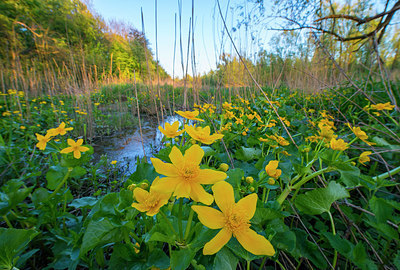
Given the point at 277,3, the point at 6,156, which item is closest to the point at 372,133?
the point at 6,156

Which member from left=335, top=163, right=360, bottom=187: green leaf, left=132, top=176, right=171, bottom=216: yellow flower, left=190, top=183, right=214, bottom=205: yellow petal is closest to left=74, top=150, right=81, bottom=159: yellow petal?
left=132, top=176, right=171, bottom=216: yellow flower

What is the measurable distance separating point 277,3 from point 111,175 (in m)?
4.61

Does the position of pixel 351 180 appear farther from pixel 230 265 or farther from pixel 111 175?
pixel 111 175

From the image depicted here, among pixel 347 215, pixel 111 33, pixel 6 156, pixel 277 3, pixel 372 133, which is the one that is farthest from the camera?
pixel 111 33

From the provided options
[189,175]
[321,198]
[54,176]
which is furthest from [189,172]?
[54,176]

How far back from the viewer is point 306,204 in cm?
54

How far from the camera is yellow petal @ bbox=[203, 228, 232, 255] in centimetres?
31

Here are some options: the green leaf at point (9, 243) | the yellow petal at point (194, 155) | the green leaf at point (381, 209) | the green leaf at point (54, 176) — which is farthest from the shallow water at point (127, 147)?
the green leaf at point (381, 209)

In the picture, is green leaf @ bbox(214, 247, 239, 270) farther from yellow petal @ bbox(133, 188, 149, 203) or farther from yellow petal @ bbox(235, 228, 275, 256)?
yellow petal @ bbox(133, 188, 149, 203)

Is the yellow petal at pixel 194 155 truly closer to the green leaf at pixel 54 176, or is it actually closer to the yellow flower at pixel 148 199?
the yellow flower at pixel 148 199

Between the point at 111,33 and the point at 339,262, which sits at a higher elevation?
the point at 111,33

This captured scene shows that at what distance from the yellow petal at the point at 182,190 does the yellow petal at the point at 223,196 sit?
2.3 inches

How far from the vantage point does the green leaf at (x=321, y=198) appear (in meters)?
0.52

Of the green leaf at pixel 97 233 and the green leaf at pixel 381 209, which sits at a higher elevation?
the green leaf at pixel 97 233
